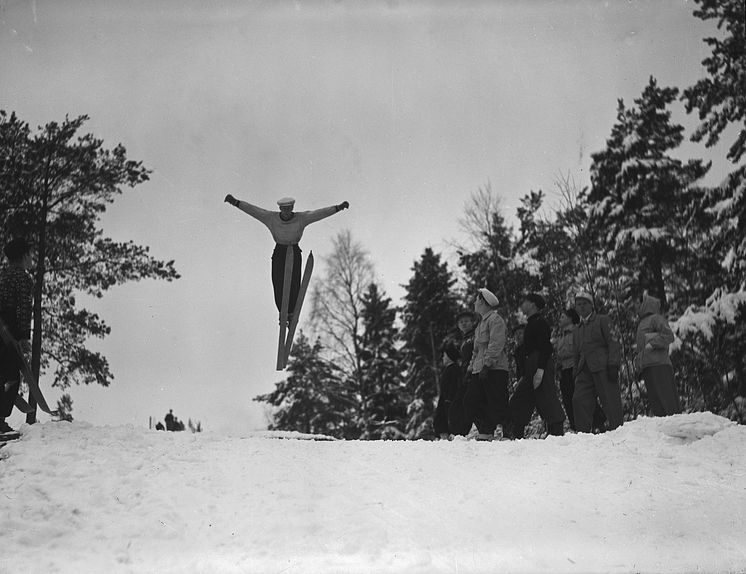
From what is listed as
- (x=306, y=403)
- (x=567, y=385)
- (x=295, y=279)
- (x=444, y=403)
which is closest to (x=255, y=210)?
(x=295, y=279)

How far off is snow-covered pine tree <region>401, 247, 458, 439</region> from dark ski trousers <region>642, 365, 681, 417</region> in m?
16.0

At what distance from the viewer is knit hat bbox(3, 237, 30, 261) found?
7109 mm

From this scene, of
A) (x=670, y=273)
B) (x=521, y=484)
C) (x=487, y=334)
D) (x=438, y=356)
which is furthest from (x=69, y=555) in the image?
(x=438, y=356)


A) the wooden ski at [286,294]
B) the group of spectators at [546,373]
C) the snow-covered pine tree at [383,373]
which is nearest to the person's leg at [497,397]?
the group of spectators at [546,373]

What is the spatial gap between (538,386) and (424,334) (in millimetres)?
17066

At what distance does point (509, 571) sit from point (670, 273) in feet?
57.0

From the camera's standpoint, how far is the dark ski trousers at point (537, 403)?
7891 millimetres

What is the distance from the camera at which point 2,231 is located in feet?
45.7

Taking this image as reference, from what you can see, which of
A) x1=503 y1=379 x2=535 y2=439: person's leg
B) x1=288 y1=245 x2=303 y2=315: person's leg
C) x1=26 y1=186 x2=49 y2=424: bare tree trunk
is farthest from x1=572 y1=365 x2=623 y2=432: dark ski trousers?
x1=26 y1=186 x2=49 y2=424: bare tree trunk

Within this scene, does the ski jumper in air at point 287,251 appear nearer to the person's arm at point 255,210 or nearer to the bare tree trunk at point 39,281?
the person's arm at point 255,210

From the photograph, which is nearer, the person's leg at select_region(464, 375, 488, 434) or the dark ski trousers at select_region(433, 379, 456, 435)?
the person's leg at select_region(464, 375, 488, 434)

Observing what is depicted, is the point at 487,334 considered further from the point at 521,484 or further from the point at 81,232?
the point at 81,232

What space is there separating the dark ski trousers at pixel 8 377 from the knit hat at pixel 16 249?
102cm

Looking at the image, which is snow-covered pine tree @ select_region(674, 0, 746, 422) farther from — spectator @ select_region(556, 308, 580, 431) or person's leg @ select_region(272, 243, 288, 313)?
person's leg @ select_region(272, 243, 288, 313)
